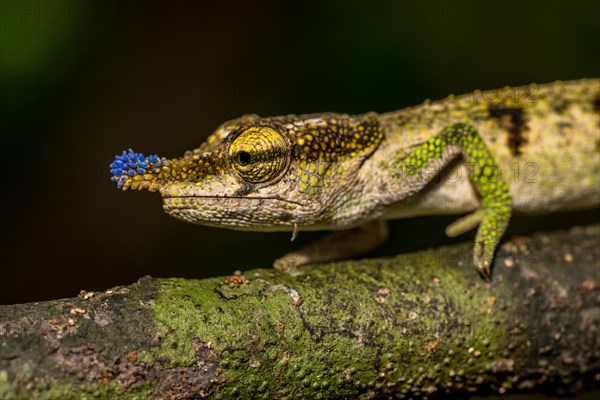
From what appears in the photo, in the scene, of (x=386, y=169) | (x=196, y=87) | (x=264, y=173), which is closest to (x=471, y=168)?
(x=386, y=169)

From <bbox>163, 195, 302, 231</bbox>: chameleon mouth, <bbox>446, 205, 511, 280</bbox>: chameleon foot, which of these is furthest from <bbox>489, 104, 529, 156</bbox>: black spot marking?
<bbox>163, 195, 302, 231</bbox>: chameleon mouth

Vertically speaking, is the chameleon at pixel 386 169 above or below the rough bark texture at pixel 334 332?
above

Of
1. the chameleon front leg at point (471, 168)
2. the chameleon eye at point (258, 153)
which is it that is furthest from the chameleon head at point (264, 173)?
the chameleon front leg at point (471, 168)

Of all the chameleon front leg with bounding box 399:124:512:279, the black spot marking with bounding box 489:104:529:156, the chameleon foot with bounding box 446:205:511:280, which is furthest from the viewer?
the black spot marking with bounding box 489:104:529:156

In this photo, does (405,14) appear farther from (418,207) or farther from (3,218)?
(3,218)

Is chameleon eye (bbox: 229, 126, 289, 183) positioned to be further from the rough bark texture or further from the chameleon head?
the rough bark texture

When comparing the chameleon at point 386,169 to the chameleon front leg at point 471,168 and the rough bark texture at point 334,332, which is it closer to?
the chameleon front leg at point 471,168
